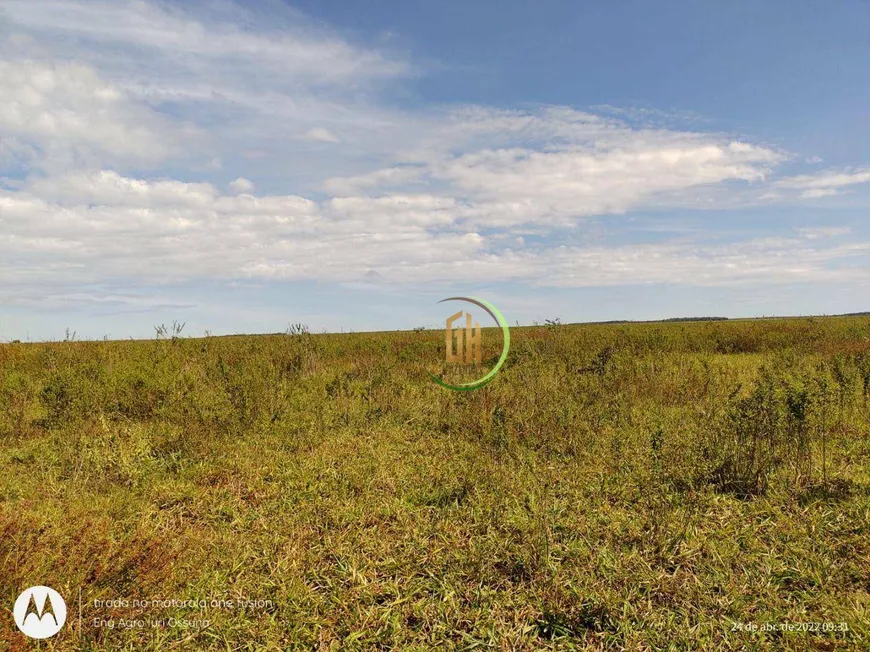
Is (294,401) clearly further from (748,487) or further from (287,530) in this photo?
(748,487)

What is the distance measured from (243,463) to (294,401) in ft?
8.13

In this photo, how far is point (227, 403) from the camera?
7438 mm

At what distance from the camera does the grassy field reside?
3.03 meters
